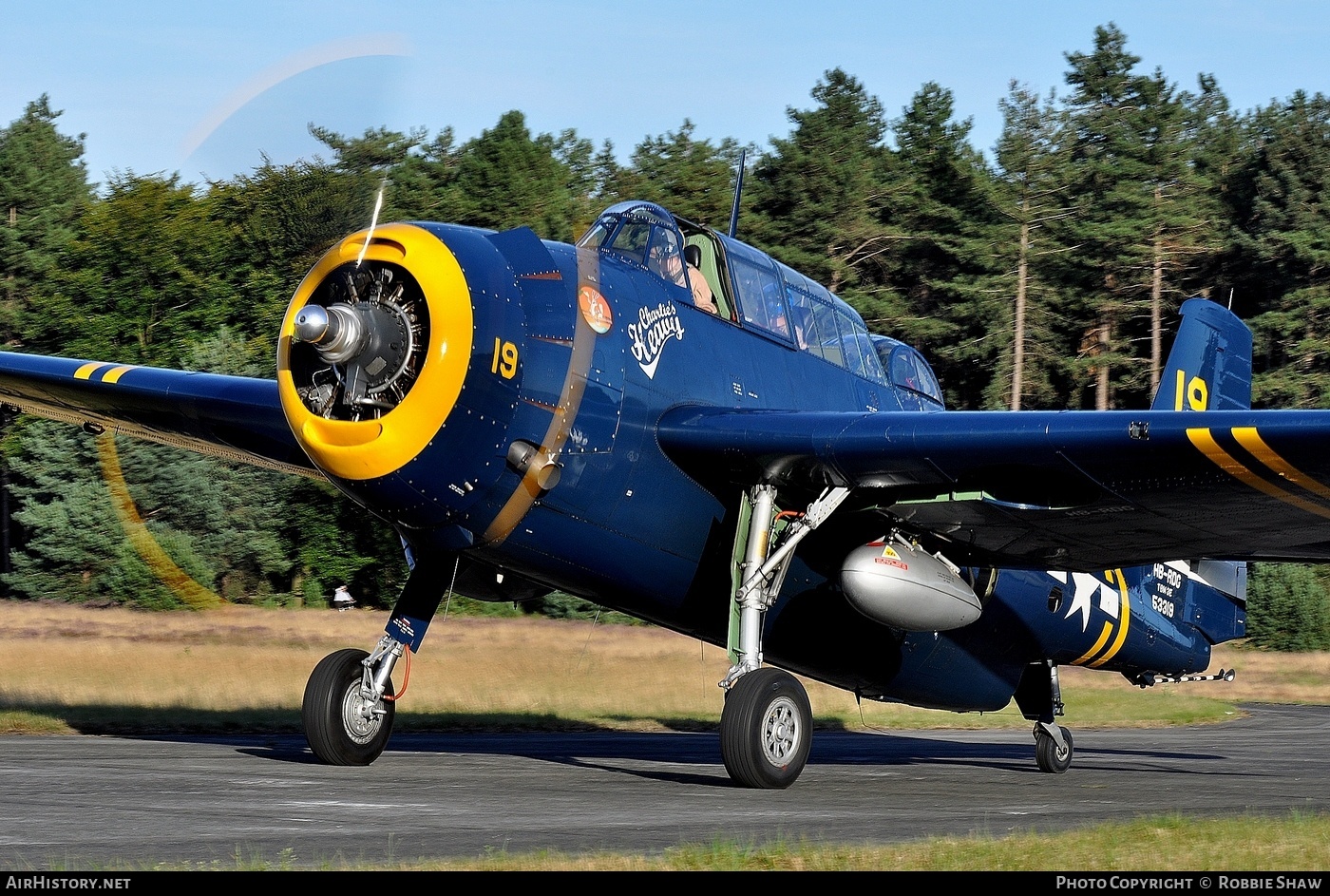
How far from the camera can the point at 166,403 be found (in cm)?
1385

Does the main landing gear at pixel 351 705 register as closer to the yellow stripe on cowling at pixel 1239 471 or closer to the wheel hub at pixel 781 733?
the wheel hub at pixel 781 733

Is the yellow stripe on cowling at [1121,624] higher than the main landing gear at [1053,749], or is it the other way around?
the yellow stripe on cowling at [1121,624]

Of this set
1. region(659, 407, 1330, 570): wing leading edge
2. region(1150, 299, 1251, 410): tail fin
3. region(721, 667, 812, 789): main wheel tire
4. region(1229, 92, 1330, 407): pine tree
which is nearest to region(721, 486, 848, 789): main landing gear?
region(721, 667, 812, 789): main wheel tire

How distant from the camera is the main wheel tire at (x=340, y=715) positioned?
11.2m

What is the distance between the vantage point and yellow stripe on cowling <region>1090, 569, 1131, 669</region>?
1580cm

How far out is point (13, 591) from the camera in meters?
48.9

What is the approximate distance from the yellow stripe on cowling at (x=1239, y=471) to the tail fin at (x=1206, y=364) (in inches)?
193

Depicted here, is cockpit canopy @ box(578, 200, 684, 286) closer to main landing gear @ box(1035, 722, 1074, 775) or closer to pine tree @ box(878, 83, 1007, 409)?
main landing gear @ box(1035, 722, 1074, 775)

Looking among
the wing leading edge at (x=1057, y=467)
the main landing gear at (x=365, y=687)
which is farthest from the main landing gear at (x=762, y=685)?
the main landing gear at (x=365, y=687)

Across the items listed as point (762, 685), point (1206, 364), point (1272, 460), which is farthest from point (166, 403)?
point (1206, 364)

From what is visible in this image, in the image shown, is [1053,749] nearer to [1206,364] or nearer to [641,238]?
[1206,364]

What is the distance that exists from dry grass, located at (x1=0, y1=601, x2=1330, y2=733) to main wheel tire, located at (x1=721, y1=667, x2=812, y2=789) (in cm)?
653

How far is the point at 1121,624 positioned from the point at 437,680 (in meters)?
11.9

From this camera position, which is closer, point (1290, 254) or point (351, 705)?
point (351, 705)
